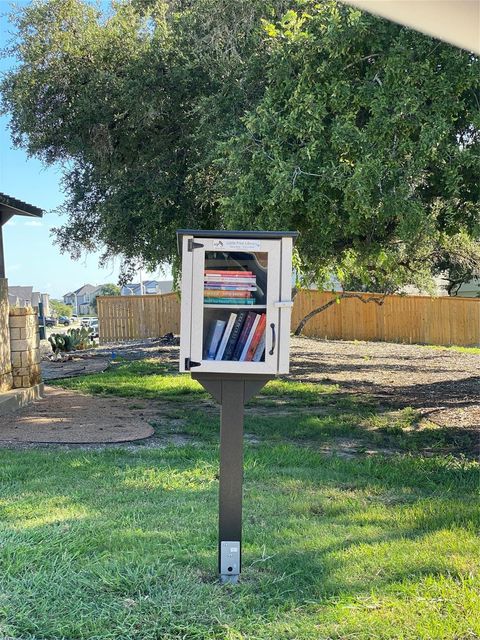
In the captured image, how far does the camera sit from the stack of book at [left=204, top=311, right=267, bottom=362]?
3.46 m

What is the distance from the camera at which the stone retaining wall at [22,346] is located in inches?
399

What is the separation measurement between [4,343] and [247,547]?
714 cm

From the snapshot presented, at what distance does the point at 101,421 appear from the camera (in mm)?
8375

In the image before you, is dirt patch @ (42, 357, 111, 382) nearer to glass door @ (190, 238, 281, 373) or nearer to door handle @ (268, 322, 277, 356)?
glass door @ (190, 238, 281, 373)

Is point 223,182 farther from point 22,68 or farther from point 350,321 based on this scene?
point 350,321

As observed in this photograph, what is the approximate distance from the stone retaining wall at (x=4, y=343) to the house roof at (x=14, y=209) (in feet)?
3.54

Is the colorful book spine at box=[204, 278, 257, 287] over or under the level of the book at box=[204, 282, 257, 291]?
over

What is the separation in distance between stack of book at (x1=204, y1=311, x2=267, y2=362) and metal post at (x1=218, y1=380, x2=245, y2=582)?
0.15 m

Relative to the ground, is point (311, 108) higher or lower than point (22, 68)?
lower

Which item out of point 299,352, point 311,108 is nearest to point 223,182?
point 311,108

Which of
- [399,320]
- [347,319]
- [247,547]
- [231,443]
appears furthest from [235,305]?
[347,319]

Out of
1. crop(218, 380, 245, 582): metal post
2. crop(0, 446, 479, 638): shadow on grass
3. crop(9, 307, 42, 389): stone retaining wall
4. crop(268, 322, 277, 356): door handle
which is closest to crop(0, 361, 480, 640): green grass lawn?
crop(0, 446, 479, 638): shadow on grass

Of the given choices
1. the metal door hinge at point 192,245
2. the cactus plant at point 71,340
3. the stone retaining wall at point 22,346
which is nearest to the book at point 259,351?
the metal door hinge at point 192,245

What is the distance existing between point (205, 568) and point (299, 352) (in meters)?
14.3
